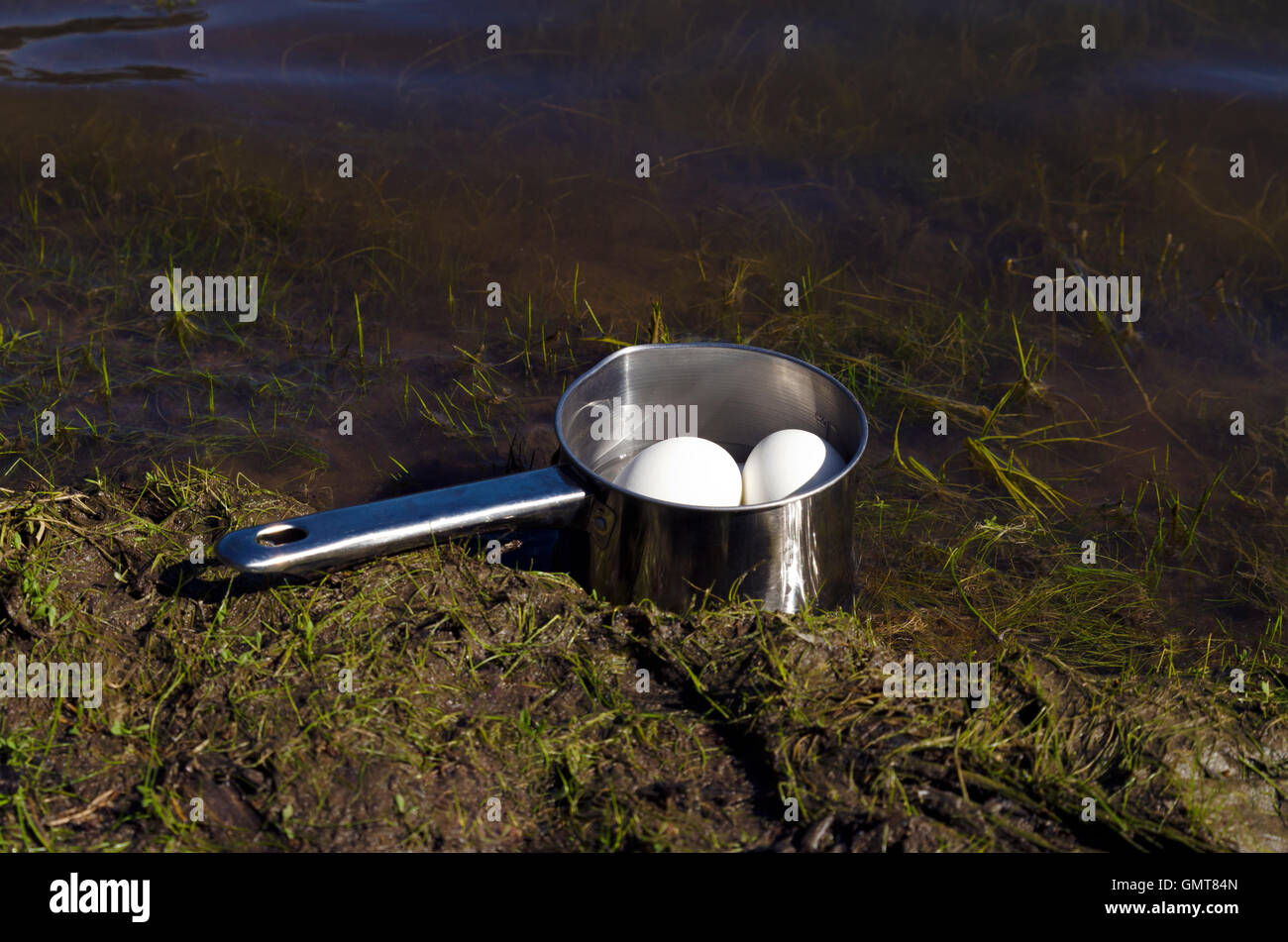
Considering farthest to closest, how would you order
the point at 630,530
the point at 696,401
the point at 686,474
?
1. the point at 696,401
2. the point at 686,474
3. the point at 630,530

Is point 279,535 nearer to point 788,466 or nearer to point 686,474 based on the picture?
point 686,474

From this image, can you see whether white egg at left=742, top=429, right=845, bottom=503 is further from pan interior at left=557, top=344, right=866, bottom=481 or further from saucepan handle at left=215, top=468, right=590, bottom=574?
saucepan handle at left=215, top=468, right=590, bottom=574

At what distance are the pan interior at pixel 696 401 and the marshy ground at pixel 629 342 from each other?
1.27 ft

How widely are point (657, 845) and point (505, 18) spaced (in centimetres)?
428

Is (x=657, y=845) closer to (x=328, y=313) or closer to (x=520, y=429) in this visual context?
(x=520, y=429)

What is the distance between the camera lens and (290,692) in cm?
218

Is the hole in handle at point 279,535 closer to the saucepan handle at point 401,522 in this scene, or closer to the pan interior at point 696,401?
the saucepan handle at point 401,522

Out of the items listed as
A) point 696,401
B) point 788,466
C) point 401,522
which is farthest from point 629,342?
point 401,522

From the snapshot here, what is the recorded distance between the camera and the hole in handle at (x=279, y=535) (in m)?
2.29

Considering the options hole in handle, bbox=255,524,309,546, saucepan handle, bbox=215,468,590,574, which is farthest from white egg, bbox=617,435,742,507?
hole in handle, bbox=255,524,309,546

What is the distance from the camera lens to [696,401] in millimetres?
3100

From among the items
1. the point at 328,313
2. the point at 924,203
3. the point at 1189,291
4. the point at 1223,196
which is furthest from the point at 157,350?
the point at 1223,196

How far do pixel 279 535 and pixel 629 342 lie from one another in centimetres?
172

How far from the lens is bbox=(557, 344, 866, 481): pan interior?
292 centimetres
